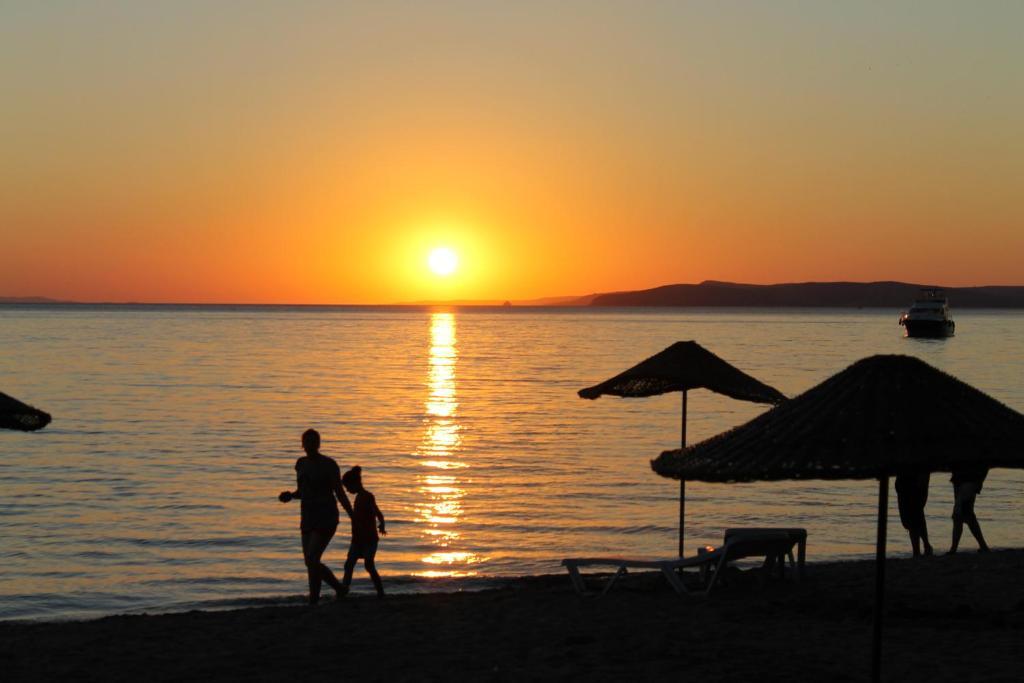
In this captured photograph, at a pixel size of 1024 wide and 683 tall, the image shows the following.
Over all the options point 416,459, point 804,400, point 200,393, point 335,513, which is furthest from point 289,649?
point 200,393

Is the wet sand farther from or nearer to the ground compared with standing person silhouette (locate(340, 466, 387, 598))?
nearer to the ground

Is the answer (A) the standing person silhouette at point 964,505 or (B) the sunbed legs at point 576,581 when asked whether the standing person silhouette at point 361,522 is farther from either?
(A) the standing person silhouette at point 964,505

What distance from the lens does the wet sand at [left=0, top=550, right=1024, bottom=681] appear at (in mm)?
10109

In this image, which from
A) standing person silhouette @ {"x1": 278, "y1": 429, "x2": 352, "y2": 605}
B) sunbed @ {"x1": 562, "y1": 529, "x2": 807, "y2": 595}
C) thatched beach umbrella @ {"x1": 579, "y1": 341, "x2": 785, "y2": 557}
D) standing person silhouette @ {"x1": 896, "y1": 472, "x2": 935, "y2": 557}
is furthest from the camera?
standing person silhouette @ {"x1": 896, "y1": 472, "x2": 935, "y2": 557}

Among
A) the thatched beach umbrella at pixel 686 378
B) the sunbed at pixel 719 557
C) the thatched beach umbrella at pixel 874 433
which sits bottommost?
the sunbed at pixel 719 557

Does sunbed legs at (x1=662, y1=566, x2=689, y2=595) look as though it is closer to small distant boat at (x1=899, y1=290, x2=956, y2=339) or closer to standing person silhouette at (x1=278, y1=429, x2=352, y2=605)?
standing person silhouette at (x1=278, y1=429, x2=352, y2=605)

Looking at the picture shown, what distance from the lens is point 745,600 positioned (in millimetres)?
12781

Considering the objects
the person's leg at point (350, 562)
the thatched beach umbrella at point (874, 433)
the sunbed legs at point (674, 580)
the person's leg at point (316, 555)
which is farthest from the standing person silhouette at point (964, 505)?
the thatched beach umbrella at point (874, 433)

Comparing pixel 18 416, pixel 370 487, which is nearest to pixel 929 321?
pixel 370 487

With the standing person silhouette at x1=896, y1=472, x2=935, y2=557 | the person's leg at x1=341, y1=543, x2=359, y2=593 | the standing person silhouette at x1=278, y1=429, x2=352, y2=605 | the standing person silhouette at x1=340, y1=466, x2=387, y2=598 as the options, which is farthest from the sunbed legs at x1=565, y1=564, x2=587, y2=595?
the standing person silhouette at x1=896, y1=472, x2=935, y2=557

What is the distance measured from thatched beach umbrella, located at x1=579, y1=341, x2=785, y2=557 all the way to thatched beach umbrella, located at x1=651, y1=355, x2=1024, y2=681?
22.1 feet

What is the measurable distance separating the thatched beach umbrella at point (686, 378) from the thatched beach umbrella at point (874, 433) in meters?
6.75

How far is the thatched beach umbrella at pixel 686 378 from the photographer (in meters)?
14.6

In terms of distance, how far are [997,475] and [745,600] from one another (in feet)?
52.6
